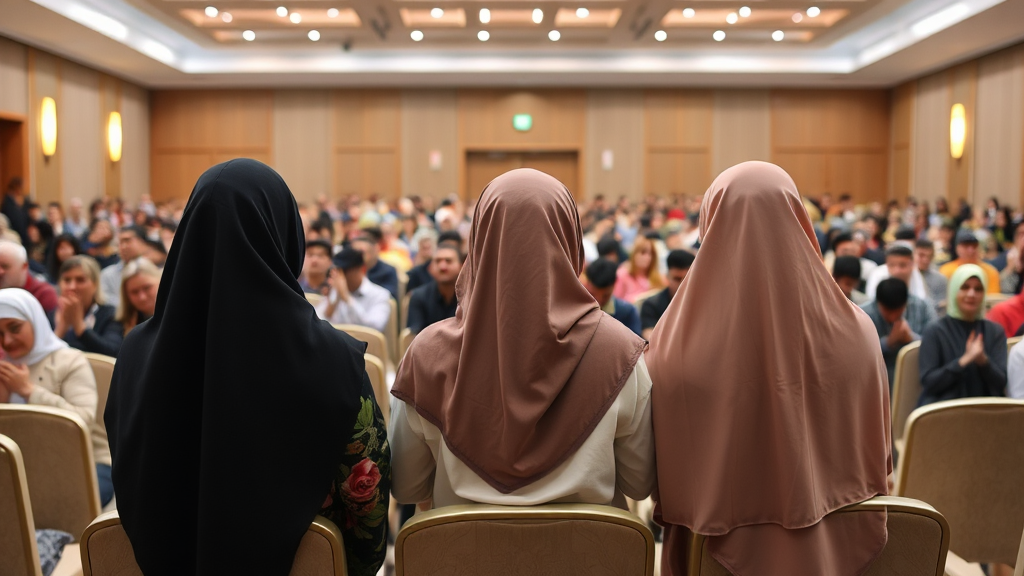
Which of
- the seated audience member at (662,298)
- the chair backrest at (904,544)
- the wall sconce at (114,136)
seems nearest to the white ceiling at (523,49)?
the wall sconce at (114,136)

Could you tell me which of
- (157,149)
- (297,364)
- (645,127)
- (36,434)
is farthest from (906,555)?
(157,149)

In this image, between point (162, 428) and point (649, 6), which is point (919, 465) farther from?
point (649, 6)

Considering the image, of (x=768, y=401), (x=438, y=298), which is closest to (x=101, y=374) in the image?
(x=438, y=298)

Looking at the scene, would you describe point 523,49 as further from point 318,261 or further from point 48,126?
point 318,261

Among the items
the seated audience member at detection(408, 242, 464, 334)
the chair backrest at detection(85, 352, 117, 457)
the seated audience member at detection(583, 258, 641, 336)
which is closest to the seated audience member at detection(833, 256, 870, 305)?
the seated audience member at detection(583, 258, 641, 336)

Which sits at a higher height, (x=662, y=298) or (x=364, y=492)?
(x=662, y=298)

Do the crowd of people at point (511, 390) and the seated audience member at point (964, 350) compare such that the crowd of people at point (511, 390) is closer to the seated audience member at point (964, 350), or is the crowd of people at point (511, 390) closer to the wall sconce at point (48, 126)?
the seated audience member at point (964, 350)

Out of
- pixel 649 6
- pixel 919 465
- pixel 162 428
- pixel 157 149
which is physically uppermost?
pixel 649 6

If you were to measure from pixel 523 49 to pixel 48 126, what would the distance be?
28.2ft

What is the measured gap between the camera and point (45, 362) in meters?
3.43

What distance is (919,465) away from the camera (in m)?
2.91

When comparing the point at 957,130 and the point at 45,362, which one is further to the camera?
the point at 957,130

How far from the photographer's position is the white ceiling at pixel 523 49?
12562mm

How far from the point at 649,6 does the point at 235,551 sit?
1208 centimetres
